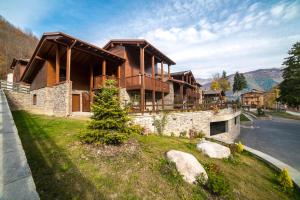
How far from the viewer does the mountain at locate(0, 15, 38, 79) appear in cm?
4156

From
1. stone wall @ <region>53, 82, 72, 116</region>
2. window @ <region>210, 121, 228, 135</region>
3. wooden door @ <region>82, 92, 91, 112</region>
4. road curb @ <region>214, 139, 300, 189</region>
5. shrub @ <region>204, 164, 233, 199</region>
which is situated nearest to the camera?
shrub @ <region>204, 164, 233, 199</region>

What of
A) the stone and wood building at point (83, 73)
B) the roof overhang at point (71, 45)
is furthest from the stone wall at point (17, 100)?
the roof overhang at point (71, 45)

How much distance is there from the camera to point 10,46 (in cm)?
4809

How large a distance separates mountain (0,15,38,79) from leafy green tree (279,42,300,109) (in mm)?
65779

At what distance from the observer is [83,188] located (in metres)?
3.98

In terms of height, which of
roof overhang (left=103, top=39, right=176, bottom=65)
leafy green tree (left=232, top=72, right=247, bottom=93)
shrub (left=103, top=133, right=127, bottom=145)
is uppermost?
leafy green tree (left=232, top=72, right=247, bottom=93)

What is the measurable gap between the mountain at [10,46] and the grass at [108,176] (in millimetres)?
43150

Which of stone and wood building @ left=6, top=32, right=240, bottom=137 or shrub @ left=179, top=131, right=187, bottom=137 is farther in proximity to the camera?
shrub @ left=179, top=131, right=187, bottom=137

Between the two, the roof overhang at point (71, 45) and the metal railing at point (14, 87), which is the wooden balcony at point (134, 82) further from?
the metal railing at point (14, 87)

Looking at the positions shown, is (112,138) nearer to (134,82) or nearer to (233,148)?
(233,148)

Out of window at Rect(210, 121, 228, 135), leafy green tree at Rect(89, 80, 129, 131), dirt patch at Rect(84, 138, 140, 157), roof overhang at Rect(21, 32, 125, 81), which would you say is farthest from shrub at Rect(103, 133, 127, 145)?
window at Rect(210, 121, 228, 135)

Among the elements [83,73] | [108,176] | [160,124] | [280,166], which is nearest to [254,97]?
[160,124]

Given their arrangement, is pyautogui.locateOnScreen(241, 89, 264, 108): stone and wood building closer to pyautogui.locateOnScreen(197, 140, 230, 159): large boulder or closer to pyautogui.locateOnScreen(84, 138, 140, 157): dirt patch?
pyautogui.locateOnScreen(197, 140, 230, 159): large boulder

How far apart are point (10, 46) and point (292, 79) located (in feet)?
246
